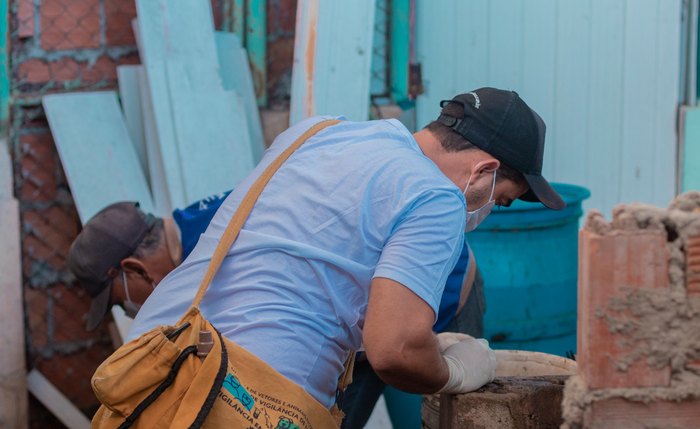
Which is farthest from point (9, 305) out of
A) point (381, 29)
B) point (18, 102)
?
point (381, 29)

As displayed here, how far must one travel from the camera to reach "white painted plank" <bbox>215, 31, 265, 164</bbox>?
446 cm

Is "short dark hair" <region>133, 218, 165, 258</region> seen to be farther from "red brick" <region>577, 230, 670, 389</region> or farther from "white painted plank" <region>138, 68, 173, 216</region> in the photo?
"red brick" <region>577, 230, 670, 389</region>

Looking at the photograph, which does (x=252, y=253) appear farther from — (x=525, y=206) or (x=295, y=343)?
(x=525, y=206)

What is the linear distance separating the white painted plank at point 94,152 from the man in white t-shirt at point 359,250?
206cm

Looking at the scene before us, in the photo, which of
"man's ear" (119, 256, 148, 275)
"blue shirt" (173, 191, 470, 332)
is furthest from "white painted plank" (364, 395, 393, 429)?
"man's ear" (119, 256, 148, 275)

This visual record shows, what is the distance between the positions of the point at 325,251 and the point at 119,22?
2806 millimetres

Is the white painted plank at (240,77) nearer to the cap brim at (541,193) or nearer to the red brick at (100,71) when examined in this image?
the red brick at (100,71)

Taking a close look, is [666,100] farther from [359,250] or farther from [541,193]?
[359,250]

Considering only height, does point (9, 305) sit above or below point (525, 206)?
below

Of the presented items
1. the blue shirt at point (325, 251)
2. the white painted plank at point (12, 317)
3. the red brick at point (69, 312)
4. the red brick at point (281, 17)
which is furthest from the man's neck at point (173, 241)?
the red brick at point (281, 17)

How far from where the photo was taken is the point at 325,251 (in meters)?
2.01

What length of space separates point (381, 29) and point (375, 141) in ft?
9.16

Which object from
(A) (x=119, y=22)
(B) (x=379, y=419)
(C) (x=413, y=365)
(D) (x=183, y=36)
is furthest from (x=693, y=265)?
(A) (x=119, y=22)

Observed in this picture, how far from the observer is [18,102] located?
14.0 feet
